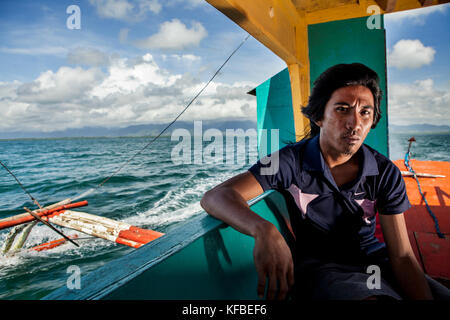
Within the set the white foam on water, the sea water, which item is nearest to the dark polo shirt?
the sea water

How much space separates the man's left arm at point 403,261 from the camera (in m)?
1.02

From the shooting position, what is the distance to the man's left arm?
102 centimetres

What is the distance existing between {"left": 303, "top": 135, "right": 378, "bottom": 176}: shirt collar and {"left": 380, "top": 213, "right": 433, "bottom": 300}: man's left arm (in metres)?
0.21

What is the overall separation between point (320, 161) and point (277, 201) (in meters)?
0.42

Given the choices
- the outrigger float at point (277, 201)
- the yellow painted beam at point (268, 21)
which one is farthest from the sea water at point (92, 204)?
the yellow painted beam at point (268, 21)

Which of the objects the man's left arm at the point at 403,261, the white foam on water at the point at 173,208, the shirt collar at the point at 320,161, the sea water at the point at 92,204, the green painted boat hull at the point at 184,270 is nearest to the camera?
the green painted boat hull at the point at 184,270

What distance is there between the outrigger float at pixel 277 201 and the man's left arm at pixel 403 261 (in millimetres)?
488

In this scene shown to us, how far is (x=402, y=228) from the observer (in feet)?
3.59

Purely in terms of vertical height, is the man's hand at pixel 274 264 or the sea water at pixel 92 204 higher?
the man's hand at pixel 274 264

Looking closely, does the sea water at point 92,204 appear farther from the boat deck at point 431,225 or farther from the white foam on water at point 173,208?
the boat deck at point 431,225

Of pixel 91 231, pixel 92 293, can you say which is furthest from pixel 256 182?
pixel 91 231

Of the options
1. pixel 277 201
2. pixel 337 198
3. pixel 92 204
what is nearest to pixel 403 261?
pixel 337 198

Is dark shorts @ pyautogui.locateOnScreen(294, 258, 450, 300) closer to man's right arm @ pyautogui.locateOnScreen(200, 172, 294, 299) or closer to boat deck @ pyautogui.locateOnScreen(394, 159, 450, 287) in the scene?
man's right arm @ pyautogui.locateOnScreen(200, 172, 294, 299)
